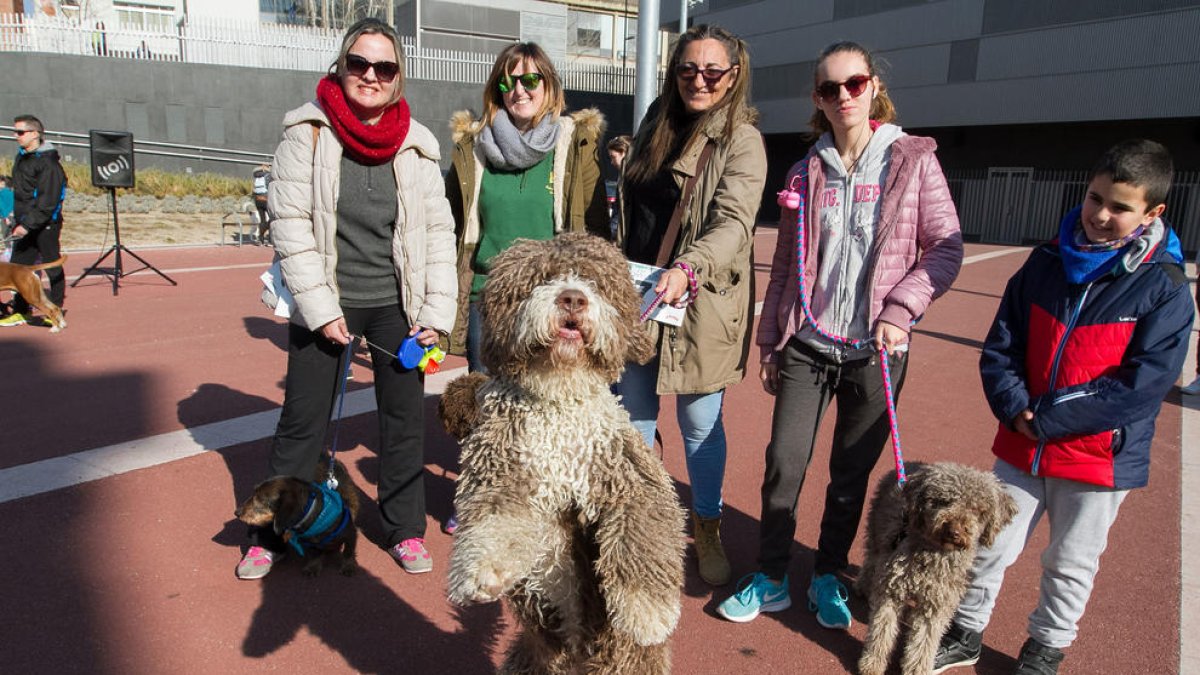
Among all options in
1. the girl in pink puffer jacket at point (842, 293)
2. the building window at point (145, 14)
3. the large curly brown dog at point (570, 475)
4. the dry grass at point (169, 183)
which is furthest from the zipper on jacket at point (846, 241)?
the building window at point (145, 14)

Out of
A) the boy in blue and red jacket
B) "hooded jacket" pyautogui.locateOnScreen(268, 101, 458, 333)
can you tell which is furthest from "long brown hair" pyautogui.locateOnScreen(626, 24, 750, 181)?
the boy in blue and red jacket

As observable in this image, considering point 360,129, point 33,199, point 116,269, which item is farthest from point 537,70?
point 116,269

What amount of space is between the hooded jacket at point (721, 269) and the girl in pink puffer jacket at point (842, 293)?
0.23 metres

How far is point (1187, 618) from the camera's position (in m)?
3.59

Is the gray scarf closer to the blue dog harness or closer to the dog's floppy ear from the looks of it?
the blue dog harness

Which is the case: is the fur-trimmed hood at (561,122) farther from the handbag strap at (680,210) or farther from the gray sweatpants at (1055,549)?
the gray sweatpants at (1055,549)

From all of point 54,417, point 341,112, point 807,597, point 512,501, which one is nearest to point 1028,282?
point 807,597

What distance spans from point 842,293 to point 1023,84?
2998 centimetres

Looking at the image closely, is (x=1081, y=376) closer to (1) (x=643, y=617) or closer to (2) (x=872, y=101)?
(2) (x=872, y=101)

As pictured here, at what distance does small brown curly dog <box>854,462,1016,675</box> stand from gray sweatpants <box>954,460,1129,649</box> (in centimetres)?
11

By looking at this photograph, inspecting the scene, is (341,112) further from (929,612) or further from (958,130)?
(958,130)

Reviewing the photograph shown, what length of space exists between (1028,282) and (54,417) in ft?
21.8

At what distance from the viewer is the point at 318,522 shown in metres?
3.70

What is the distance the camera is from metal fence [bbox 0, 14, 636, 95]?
24.8 metres
